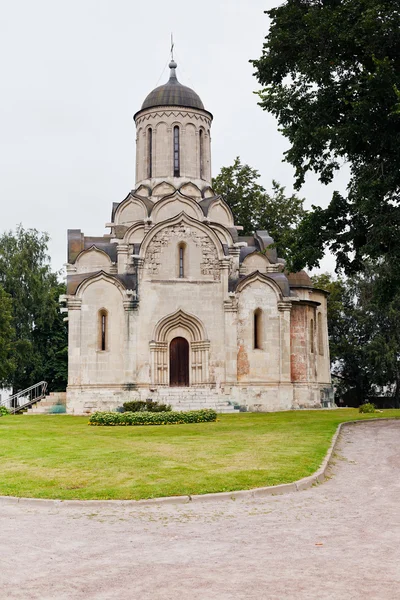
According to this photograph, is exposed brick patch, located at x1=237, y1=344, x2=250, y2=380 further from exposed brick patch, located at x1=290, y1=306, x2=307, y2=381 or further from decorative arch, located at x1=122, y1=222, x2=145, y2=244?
decorative arch, located at x1=122, y1=222, x2=145, y2=244

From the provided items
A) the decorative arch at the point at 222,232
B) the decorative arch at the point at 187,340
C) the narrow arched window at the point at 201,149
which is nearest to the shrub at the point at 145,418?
the decorative arch at the point at 187,340

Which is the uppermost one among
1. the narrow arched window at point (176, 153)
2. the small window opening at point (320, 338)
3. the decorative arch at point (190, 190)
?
the narrow arched window at point (176, 153)

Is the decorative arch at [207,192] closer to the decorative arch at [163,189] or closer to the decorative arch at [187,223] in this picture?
the decorative arch at [163,189]

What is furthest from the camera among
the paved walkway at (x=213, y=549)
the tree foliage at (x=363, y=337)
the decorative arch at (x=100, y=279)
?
the tree foliage at (x=363, y=337)

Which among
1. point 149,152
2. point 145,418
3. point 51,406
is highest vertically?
point 149,152

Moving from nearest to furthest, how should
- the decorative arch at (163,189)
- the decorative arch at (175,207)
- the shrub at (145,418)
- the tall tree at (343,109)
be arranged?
the tall tree at (343,109), the shrub at (145,418), the decorative arch at (175,207), the decorative arch at (163,189)

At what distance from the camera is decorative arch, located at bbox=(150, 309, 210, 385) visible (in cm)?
3459

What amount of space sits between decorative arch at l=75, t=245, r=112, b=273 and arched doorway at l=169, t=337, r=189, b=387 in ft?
18.2

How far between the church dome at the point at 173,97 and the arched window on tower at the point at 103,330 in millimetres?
13359

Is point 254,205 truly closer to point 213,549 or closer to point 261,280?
point 261,280

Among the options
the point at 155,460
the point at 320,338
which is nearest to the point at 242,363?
the point at 320,338

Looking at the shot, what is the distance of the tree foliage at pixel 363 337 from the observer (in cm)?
4747

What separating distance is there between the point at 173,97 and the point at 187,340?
14803mm

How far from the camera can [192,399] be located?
33.3 meters
